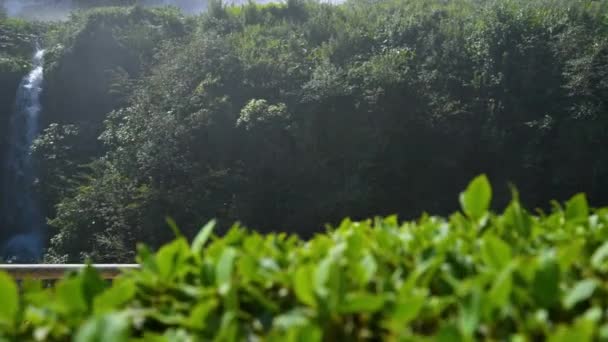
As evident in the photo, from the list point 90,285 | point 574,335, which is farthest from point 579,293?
point 90,285

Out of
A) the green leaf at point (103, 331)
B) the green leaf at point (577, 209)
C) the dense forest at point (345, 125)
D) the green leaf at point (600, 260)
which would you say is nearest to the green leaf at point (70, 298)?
the green leaf at point (103, 331)

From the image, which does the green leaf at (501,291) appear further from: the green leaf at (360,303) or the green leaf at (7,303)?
the green leaf at (7,303)

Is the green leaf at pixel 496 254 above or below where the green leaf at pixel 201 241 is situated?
below

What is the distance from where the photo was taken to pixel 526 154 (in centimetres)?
1373

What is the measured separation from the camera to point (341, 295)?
1391 millimetres

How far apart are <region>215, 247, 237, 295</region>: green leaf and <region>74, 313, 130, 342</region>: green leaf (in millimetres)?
278

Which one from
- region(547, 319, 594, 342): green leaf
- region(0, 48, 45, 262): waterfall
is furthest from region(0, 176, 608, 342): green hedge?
region(0, 48, 45, 262): waterfall

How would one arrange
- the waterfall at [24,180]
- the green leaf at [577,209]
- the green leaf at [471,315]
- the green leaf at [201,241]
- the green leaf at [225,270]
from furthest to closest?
the waterfall at [24,180]
the green leaf at [577,209]
the green leaf at [201,241]
the green leaf at [225,270]
the green leaf at [471,315]

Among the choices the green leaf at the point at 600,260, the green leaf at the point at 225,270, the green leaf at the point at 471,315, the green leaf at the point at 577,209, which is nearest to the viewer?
the green leaf at the point at 471,315

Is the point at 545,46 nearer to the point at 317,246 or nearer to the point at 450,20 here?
the point at 450,20

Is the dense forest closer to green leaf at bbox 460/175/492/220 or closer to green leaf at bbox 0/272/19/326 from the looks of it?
green leaf at bbox 460/175/492/220

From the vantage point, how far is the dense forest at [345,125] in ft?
40.1

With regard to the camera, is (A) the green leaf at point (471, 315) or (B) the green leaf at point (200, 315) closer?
(A) the green leaf at point (471, 315)

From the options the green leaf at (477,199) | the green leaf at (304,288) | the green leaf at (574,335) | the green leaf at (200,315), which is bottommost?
the green leaf at (574,335)
